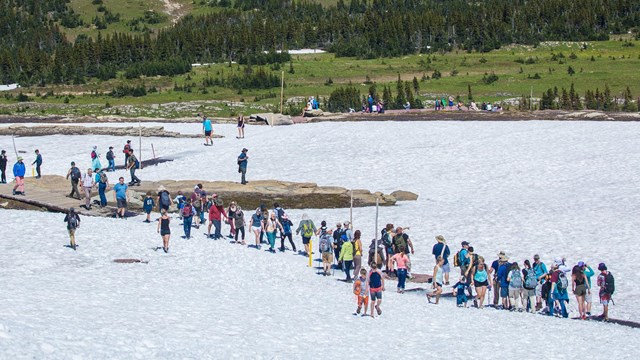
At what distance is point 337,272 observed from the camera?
30.9m

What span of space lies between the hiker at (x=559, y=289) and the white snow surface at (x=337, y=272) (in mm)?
514

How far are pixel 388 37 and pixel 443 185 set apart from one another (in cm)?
7717

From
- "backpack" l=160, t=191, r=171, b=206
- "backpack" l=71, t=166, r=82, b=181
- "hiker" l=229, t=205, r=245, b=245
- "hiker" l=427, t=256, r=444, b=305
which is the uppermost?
"backpack" l=71, t=166, r=82, b=181

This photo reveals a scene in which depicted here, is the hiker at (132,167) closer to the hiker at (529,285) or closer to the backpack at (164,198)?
the backpack at (164,198)

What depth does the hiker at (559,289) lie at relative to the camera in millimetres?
26688

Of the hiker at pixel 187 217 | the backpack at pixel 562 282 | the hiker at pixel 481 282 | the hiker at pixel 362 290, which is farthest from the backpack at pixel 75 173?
the backpack at pixel 562 282

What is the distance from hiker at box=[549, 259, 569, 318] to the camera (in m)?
26.7

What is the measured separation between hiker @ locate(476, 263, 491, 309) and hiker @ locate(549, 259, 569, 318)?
1.62m

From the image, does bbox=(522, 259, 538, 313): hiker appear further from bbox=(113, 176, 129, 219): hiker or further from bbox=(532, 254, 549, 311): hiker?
bbox=(113, 176, 129, 219): hiker

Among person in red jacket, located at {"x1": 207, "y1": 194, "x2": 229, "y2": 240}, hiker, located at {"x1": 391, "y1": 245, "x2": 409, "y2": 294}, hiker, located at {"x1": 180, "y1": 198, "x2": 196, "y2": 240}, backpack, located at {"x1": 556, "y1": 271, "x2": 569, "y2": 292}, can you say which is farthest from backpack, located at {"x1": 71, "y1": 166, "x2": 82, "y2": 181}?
backpack, located at {"x1": 556, "y1": 271, "x2": 569, "y2": 292}

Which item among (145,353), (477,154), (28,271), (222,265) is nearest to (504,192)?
(477,154)

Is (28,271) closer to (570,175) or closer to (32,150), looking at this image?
(570,175)

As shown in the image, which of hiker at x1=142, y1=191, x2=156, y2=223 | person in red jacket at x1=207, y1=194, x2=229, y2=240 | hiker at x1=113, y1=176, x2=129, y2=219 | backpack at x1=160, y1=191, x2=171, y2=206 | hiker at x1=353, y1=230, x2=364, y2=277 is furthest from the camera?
hiker at x1=113, y1=176, x2=129, y2=219

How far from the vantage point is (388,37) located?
118 meters
